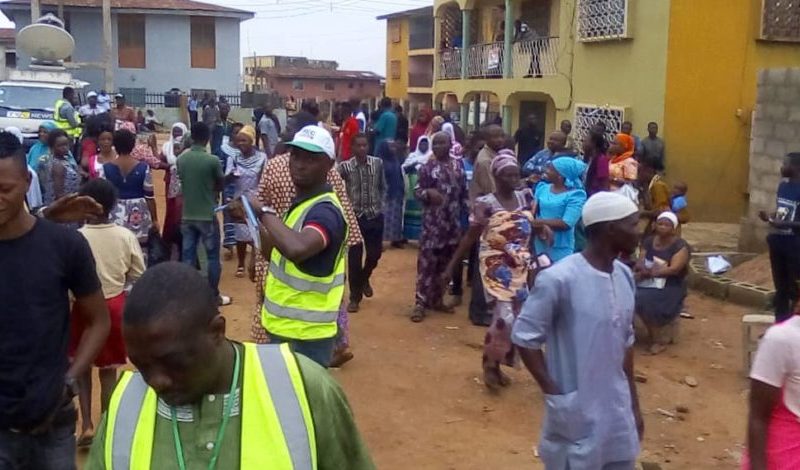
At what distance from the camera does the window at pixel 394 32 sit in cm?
4688

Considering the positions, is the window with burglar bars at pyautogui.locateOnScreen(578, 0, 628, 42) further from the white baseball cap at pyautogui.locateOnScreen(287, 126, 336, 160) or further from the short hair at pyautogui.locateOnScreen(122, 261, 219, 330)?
the short hair at pyautogui.locateOnScreen(122, 261, 219, 330)

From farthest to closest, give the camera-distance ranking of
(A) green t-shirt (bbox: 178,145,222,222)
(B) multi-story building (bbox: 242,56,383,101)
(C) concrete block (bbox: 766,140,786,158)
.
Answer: (B) multi-story building (bbox: 242,56,383,101), (C) concrete block (bbox: 766,140,786,158), (A) green t-shirt (bbox: 178,145,222,222)

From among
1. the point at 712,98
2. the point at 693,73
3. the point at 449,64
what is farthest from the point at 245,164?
the point at 449,64

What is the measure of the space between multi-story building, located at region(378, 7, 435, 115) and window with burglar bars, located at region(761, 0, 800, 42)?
90.4ft

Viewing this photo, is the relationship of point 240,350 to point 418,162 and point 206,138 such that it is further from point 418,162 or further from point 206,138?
point 418,162

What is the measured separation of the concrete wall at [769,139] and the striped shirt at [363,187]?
193 inches

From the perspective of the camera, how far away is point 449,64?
26.1 metres

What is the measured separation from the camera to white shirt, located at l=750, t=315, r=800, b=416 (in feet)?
9.57

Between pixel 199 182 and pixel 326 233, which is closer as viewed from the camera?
pixel 326 233

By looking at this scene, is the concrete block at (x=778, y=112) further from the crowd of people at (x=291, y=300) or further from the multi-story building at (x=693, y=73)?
the multi-story building at (x=693, y=73)

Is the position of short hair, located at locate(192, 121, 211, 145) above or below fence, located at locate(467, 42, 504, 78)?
below

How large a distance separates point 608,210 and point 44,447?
2.17 m

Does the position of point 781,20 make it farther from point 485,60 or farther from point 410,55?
point 410,55

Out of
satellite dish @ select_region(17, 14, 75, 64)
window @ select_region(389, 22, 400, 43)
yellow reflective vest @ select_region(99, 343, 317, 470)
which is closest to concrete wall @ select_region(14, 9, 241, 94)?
window @ select_region(389, 22, 400, 43)
